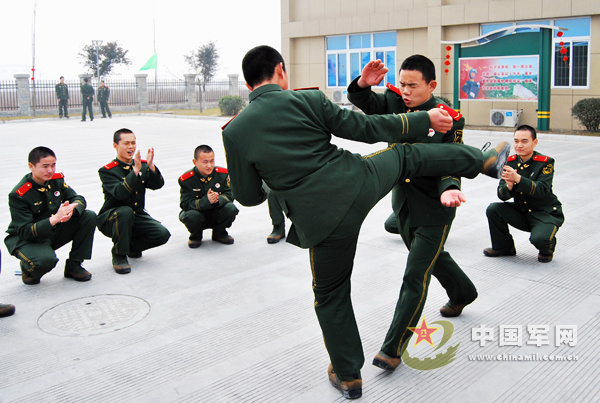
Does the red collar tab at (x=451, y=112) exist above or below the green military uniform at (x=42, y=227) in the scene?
above

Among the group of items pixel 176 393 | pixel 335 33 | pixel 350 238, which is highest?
pixel 335 33

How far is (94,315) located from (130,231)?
125 centimetres

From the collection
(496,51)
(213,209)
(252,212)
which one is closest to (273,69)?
(213,209)

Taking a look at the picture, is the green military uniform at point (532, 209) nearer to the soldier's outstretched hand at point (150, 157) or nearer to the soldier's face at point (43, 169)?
the soldier's outstretched hand at point (150, 157)

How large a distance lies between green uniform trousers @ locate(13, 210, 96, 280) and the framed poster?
13.3 metres

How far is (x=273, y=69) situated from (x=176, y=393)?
1.72m

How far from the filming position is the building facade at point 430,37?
A: 15547mm

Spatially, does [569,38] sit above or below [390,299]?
above

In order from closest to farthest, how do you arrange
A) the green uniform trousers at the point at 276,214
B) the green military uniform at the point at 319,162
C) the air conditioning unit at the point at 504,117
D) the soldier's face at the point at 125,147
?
1. the green military uniform at the point at 319,162
2. the soldier's face at the point at 125,147
3. the green uniform trousers at the point at 276,214
4. the air conditioning unit at the point at 504,117

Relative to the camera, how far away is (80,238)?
4.98m

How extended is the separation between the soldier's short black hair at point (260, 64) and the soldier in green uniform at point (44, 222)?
2.45 m

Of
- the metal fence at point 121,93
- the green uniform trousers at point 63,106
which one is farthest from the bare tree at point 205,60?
the green uniform trousers at point 63,106

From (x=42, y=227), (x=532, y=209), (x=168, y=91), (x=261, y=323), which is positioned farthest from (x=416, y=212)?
(x=168, y=91)

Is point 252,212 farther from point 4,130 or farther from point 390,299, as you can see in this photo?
point 4,130
